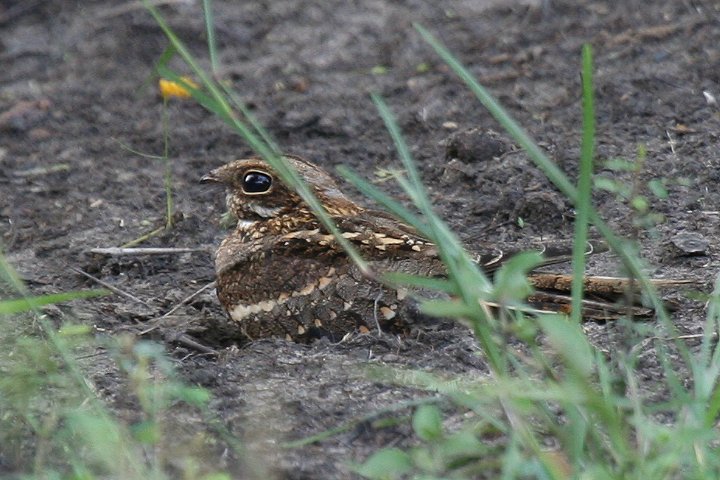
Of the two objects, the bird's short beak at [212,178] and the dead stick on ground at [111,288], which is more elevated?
the bird's short beak at [212,178]

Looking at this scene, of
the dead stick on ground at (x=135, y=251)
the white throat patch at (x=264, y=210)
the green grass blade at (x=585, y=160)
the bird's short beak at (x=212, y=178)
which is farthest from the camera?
the dead stick on ground at (x=135, y=251)

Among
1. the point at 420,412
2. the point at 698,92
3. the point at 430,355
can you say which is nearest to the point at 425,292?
the point at 430,355

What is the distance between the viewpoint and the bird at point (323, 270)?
3805 millimetres

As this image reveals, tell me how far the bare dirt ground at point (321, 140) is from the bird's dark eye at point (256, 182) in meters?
0.42

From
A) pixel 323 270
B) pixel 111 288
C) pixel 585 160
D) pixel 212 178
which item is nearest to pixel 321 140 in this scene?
pixel 212 178

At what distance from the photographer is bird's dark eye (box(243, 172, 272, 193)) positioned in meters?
4.57

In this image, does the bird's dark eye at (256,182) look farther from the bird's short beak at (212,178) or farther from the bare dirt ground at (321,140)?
the bare dirt ground at (321,140)

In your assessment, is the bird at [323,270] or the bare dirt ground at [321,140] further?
the bird at [323,270]

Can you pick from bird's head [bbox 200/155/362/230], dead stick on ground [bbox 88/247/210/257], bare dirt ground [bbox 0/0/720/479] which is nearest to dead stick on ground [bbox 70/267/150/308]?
bare dirt ground [bbox 0/0/720/479]

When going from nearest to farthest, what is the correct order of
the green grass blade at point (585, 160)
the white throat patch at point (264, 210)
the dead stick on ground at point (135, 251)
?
the green grass blade at point (585, 160) < the white throat patch at point (264, 210) < the dead stick on ground at point (135, 251)

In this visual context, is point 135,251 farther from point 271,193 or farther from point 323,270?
point 323,270

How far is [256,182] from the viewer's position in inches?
181

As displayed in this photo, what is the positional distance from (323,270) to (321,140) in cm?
198

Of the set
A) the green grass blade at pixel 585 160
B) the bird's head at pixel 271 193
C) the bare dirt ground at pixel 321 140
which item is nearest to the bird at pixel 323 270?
the bird's head at pixel 271 193
